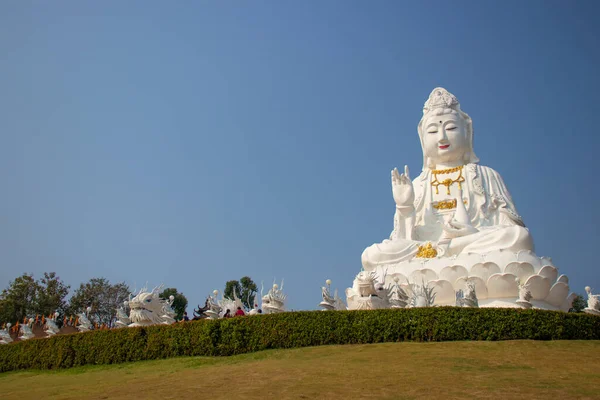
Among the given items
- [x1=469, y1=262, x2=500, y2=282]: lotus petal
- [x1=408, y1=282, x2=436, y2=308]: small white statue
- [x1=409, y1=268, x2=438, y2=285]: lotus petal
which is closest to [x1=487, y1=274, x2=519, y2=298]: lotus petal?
[x1=469, y1=262, x2=500, y2=282]: lotus petal

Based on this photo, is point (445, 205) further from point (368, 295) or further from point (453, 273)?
point (368, 295)

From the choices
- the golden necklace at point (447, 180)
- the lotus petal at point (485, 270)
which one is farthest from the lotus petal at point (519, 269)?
the golden necklace at point (447, 180)

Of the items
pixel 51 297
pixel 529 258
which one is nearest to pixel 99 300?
pixel 51 297

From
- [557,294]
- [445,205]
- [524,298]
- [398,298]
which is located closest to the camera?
[398,298]

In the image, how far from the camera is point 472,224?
19.0 metres

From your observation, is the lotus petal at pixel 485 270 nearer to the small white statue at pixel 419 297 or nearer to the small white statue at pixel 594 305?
the small white statue at pixel 419 297

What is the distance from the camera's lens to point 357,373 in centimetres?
862

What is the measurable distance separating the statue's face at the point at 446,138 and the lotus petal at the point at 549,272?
6077mm

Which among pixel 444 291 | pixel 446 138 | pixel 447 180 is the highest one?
pixel 446 138

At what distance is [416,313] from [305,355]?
2316 mm

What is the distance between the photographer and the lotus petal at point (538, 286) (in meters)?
15.9

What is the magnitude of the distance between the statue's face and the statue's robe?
0.69 metres

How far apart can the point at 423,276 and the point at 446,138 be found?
6041 mm

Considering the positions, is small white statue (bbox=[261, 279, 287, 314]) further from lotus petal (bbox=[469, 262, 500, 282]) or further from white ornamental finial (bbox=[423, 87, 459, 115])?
white ornamental finial (bbox=[423, 87, 459, 115])
